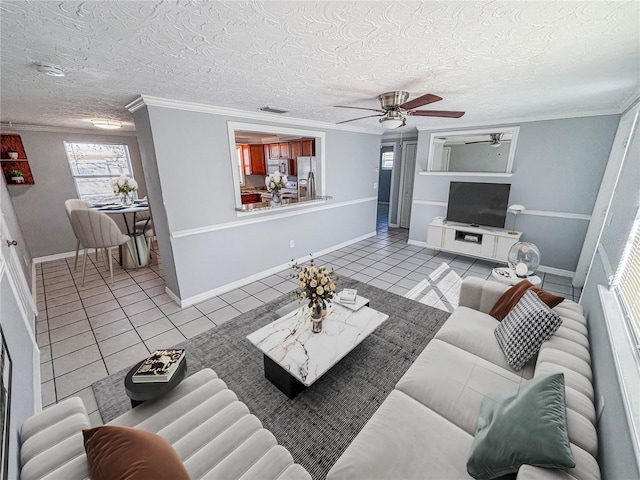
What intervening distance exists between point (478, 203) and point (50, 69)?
198 inches

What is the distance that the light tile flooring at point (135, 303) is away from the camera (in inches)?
87.0

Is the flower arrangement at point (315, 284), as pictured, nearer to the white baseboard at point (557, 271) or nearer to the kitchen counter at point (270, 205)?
the kitchen counter at point (270, 205)

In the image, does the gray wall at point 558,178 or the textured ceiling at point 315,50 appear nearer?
the textured ceiling at point 315,50

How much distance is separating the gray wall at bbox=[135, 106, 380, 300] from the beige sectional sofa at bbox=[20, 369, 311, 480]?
6.23 ft

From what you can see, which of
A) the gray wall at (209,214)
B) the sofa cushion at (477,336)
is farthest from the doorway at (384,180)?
the sofa cushion at (477,336)

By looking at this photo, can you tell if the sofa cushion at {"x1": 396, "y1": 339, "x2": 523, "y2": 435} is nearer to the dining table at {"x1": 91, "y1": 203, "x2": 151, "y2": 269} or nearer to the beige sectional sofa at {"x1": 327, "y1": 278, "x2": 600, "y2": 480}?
the beige sectional sofa at {"x1": 327, "y1": 278, "x2": 600, "y2": 480}

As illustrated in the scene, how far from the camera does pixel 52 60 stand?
1.54 m

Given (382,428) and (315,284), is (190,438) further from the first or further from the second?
(315,284)

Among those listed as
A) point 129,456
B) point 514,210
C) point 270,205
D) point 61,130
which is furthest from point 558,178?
point 61,130

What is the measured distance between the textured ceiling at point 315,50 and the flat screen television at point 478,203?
1561 millimetres

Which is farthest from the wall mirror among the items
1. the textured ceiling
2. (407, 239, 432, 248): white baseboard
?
the textured ceiling

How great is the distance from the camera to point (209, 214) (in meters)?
3.11

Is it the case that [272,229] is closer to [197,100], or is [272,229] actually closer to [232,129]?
[232,129]

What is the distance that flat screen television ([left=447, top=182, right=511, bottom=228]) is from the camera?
13.0 ft
